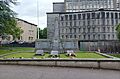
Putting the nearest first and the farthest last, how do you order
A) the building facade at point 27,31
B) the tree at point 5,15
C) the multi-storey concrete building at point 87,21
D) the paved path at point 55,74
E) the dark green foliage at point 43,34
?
the paved path at point 55,74 < the tree at point 5,15 < the multi-storey concrete building at point 87,21 < the building facade at point 27,31 < the dark green foliage at point 43,34

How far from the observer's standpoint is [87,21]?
104 m

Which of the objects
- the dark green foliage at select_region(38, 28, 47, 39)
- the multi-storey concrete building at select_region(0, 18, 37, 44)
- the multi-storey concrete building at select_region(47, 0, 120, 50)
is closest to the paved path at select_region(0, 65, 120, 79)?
the multi-storey concrete building at select_region(47, 0, 120, 50)

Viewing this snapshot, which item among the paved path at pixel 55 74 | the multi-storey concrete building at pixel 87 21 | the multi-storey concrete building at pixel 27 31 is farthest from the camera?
the multi-storey concrete building at pixel 27 31

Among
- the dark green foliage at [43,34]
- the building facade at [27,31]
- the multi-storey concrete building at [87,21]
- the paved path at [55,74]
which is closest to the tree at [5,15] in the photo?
the paved path at [55,74]

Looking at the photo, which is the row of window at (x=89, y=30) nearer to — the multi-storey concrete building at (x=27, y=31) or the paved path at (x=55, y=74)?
the multi-storey concrete building at (x=27, y=31)

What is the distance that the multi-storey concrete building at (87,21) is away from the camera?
102 metres

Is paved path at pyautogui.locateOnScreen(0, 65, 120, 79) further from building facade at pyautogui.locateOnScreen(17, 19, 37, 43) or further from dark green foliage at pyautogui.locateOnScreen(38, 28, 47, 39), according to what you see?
dark green foliage at pyautogui.locateOnScreen(38, 28, 47, 39)

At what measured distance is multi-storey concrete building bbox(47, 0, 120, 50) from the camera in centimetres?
10162

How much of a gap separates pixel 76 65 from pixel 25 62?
20.7 feet

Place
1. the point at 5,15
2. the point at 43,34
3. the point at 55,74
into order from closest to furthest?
the point at 55,74 → the point at 5,15 → the point at 43,34

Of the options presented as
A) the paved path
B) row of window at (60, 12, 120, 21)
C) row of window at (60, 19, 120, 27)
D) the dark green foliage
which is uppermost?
row of window at (60, 12, 120, 21)

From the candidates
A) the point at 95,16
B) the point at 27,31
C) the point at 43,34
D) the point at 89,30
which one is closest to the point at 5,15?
the point at 95,16

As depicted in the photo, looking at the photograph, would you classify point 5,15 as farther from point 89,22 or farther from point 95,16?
point 89,22

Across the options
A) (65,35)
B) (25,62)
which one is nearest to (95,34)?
(65,35)
